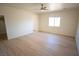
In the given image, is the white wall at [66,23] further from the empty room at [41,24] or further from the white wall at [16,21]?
the white wall at [16,21]

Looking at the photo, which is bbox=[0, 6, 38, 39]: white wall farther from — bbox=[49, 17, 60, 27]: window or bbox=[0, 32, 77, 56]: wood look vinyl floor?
bbox=[49, 17, 60, 27]: window

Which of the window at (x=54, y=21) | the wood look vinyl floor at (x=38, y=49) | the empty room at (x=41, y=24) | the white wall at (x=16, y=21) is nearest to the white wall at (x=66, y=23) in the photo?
the empty room at (x=41, y=24)

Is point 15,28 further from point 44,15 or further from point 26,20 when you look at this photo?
point 44,15

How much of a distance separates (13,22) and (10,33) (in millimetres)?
805

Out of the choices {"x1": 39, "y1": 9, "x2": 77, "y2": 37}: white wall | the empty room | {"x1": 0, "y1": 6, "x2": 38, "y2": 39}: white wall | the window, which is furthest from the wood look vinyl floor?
the window

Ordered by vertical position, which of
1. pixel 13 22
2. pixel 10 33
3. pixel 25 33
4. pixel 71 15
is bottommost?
pixel 25 33

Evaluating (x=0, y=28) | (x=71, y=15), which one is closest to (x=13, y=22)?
(x=0, y=28)

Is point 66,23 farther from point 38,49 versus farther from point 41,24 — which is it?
point 38,49

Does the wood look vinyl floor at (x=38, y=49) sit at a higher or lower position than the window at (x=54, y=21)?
lower

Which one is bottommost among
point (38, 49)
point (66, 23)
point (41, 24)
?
point (38, 49)

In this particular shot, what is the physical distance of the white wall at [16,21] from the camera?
15.9 ft

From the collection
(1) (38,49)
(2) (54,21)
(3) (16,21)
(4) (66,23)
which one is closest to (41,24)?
(2) (54,21)

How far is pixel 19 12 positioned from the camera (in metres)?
5.75

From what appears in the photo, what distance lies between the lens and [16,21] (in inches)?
219
